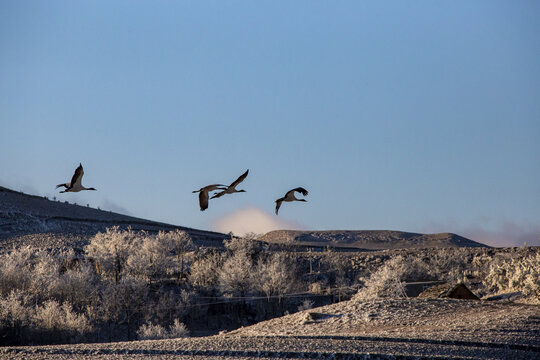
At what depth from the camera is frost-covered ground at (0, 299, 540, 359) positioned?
17.2m

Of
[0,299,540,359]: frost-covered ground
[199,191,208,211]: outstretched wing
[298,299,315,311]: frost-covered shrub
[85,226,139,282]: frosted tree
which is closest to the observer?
A: [199,191,208,211]: outstretched wing

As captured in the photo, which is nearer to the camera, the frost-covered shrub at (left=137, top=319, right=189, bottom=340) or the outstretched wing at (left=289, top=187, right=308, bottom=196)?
the outstretched wing at (left=289, top=187, right=308, bottom=196)

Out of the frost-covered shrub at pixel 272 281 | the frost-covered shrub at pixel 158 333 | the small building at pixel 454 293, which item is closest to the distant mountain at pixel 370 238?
the frost-covered shrub at pixel 272 281

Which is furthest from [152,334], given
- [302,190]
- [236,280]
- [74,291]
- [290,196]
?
[302,190]

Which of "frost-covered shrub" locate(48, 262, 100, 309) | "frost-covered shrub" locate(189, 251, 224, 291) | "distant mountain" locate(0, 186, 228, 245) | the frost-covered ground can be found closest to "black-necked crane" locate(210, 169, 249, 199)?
the frost-covered ground

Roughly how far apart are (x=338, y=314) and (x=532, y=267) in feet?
35.0

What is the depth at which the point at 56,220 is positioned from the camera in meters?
83.8

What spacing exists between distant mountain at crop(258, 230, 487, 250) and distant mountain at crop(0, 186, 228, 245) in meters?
33.7

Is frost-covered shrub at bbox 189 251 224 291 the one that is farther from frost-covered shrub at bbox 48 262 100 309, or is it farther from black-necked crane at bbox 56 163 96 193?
black-necked crane at bbox 56 163 96 193

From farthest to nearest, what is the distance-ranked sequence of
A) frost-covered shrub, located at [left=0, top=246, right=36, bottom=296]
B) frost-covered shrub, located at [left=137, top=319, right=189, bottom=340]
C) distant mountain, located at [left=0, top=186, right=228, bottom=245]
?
distant mountain, located at [left=0, top=186, right=228, bottom=245] → frost-covered shrub, located at [left=0, top=246, right=36, bottom=296] → frost-covered shrub, located at [left=137, top=319, right=189, bottom=340]

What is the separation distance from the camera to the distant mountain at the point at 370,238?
411 ft

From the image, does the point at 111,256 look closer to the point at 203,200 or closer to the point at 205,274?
the point at 205,274

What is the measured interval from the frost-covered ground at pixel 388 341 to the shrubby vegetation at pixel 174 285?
5980 mm

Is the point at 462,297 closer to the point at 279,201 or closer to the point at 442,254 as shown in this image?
the point at 279,201
